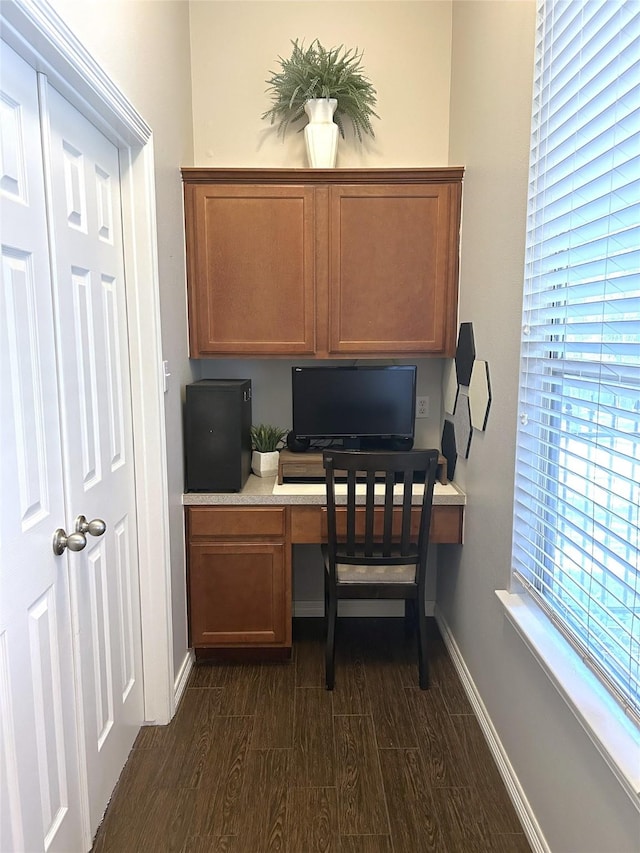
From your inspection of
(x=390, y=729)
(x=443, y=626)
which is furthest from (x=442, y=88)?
(x=390, y=729)

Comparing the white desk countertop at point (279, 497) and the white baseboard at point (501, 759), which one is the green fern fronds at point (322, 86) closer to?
the white desk countertop at point (279, 497)

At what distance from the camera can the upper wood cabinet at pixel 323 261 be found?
2.56m

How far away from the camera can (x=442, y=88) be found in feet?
9.02

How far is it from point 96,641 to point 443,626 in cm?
176

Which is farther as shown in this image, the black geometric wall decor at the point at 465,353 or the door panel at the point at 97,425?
the black geometric wall decor at the point at 465,353

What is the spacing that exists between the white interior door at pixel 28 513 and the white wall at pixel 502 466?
1.28m

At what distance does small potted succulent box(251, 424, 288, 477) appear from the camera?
2779mm

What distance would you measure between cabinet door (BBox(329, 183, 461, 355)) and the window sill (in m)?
1.33

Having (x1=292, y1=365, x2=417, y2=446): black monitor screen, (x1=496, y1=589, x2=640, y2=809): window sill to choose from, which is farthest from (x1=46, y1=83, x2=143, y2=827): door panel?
(x1=496, y1=589, x2=640, y2=809): window sill

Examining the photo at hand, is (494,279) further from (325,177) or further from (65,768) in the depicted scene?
(65,768)

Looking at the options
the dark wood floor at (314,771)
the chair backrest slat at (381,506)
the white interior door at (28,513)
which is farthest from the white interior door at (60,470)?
the chair backrest slat at (381,506)

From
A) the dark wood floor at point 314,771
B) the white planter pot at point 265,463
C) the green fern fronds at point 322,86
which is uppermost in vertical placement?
the green fern fronds at point 322,86

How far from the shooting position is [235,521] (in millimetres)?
2494

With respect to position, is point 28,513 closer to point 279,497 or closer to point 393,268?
point 279,497
